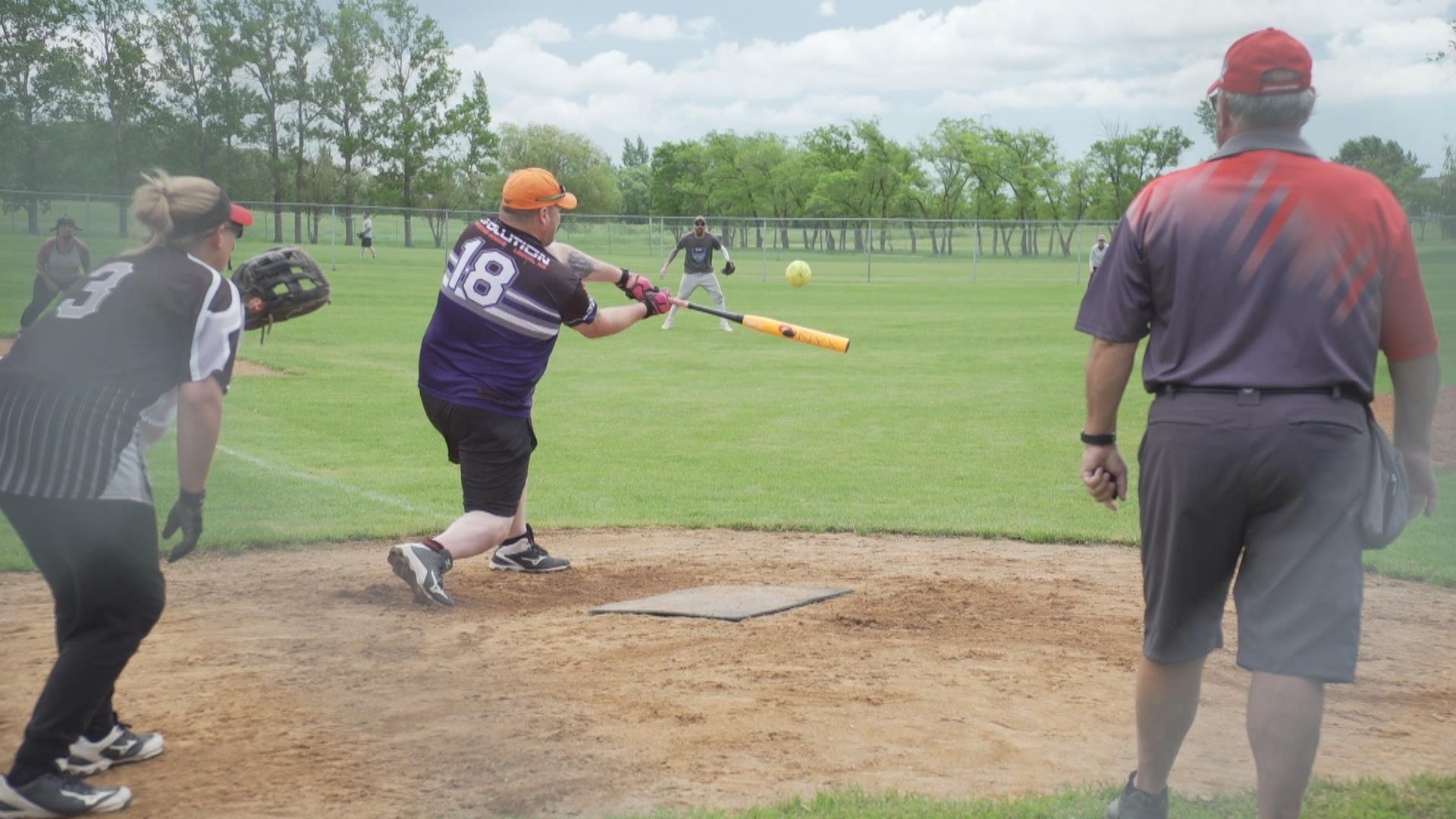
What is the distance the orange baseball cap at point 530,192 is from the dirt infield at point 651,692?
6.19ft

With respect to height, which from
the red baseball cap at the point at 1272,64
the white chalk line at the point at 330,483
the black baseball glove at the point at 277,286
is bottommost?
the white chalk line at the point at 330,483

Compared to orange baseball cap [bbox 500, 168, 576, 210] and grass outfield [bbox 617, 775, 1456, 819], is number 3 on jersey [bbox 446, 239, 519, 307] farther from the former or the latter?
grass outfield [bbox 617, 775, 1456, 819]

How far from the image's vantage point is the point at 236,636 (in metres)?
5.39

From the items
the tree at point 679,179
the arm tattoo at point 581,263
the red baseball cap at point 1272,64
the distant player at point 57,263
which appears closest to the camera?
the red baseball cap at point 1272,64

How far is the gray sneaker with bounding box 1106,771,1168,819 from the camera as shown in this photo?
3375 mm

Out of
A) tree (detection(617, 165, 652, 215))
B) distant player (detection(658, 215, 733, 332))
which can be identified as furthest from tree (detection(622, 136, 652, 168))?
distant player (detection(658, 215, 733, 332))

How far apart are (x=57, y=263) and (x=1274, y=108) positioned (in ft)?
28.1

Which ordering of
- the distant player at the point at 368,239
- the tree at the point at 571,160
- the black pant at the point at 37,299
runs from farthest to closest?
the tree at the point at 571,160, the distant player at the point at 368,239, the black pant at the point at 37,299

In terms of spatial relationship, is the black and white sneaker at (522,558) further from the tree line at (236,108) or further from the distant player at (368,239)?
the distant player at (368,239)

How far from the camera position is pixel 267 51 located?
5973 mm

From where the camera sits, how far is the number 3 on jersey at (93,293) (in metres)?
3.56

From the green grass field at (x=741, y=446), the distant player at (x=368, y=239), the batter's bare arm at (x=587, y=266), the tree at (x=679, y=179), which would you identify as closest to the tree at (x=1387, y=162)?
the green grass field at (x=741, y=446)

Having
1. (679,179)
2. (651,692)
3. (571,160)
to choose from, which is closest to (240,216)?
(651,692)

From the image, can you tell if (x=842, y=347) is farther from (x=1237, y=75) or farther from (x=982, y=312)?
(x=982, y=312)
